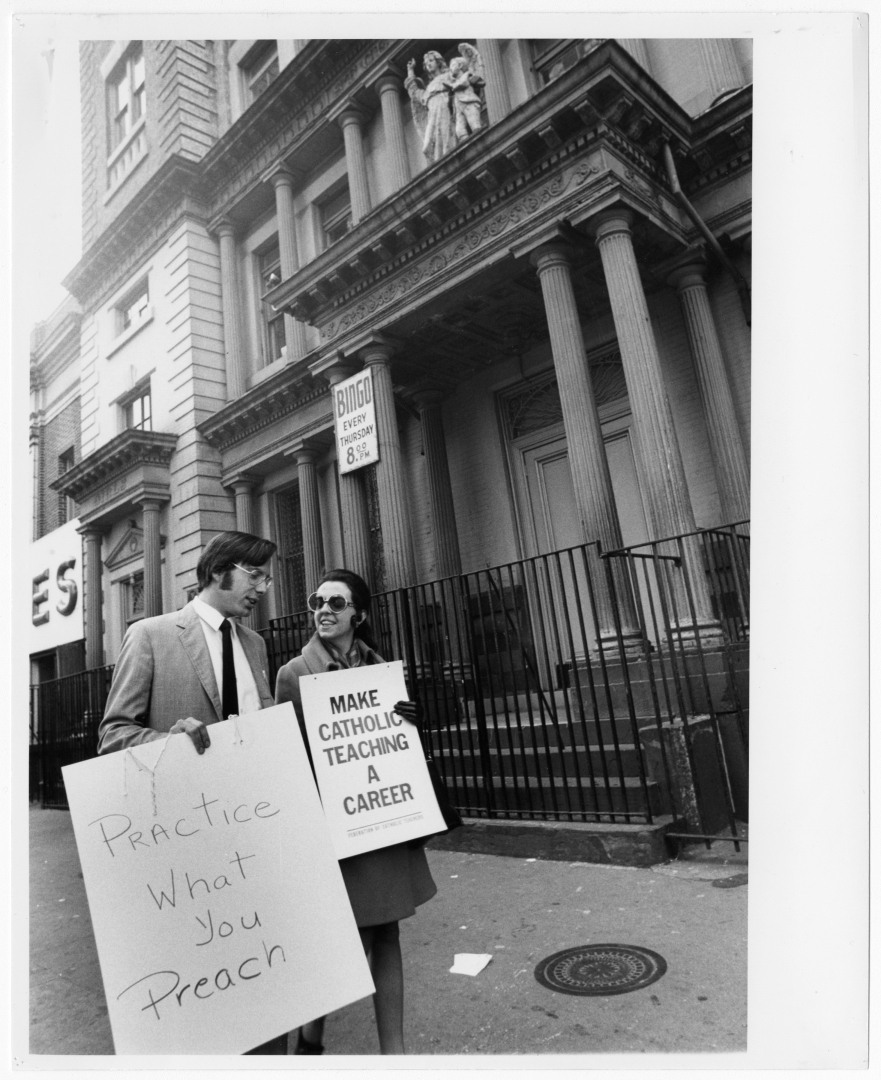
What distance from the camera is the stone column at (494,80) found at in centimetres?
866

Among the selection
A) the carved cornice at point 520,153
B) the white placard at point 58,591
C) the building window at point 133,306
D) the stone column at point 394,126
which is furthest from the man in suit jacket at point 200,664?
the building window at point 133,306

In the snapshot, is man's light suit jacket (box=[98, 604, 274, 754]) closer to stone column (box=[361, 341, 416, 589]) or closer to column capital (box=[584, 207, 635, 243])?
column capital (box=[584, 207, 635, 243])

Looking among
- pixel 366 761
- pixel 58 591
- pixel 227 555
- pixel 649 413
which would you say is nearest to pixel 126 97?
pixel 58 591

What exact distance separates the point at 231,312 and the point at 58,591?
9.14 meters

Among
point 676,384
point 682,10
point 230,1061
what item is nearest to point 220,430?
point 676,384

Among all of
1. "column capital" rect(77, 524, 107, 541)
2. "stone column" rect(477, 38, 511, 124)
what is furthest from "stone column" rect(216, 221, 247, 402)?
"stone column" rect(477, 38, 511, 124)

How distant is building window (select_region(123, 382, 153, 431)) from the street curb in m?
11.3

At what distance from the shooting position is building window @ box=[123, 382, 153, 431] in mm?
14258

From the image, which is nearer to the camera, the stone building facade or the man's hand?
the man's hand

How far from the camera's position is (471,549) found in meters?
10.9

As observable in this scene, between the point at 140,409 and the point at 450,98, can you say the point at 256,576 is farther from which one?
the point at 140,409

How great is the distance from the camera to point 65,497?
360 inches

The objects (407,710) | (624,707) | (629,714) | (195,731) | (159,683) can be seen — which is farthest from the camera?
(624,707)

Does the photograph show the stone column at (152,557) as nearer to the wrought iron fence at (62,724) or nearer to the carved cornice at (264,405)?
the carved cornice at (264,405)
